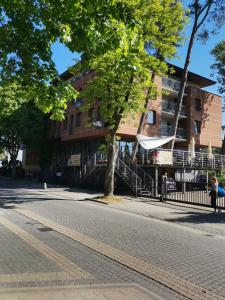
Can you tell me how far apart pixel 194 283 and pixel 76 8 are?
5941 mm

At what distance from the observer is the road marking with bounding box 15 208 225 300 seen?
223 inches

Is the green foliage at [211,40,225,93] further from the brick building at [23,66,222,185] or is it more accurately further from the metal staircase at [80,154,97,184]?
the metal staircase at [80,154,97,184]

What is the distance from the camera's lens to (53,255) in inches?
302

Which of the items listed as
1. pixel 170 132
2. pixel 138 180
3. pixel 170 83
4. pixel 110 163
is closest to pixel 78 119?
pixel 170 132

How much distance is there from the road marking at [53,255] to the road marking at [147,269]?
973 millimetres

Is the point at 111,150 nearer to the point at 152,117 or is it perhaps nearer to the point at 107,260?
the point at 107,260

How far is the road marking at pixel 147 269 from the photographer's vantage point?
5.67 m

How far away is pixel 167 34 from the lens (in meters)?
23.0

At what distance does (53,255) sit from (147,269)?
2106 mm

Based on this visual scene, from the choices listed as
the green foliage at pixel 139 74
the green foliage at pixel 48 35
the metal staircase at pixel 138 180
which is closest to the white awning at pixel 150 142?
the metal staircase at pixel 138 180

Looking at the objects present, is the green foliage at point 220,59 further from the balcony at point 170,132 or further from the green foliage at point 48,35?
the green foliage at point 48,35

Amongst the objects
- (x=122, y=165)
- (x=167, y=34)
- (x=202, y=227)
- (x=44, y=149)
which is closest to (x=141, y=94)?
(x=167, y=34)

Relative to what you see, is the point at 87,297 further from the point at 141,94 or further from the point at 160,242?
the point at 141,94

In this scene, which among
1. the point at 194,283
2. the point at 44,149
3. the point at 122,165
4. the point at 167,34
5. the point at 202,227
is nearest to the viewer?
the point at 194,283
